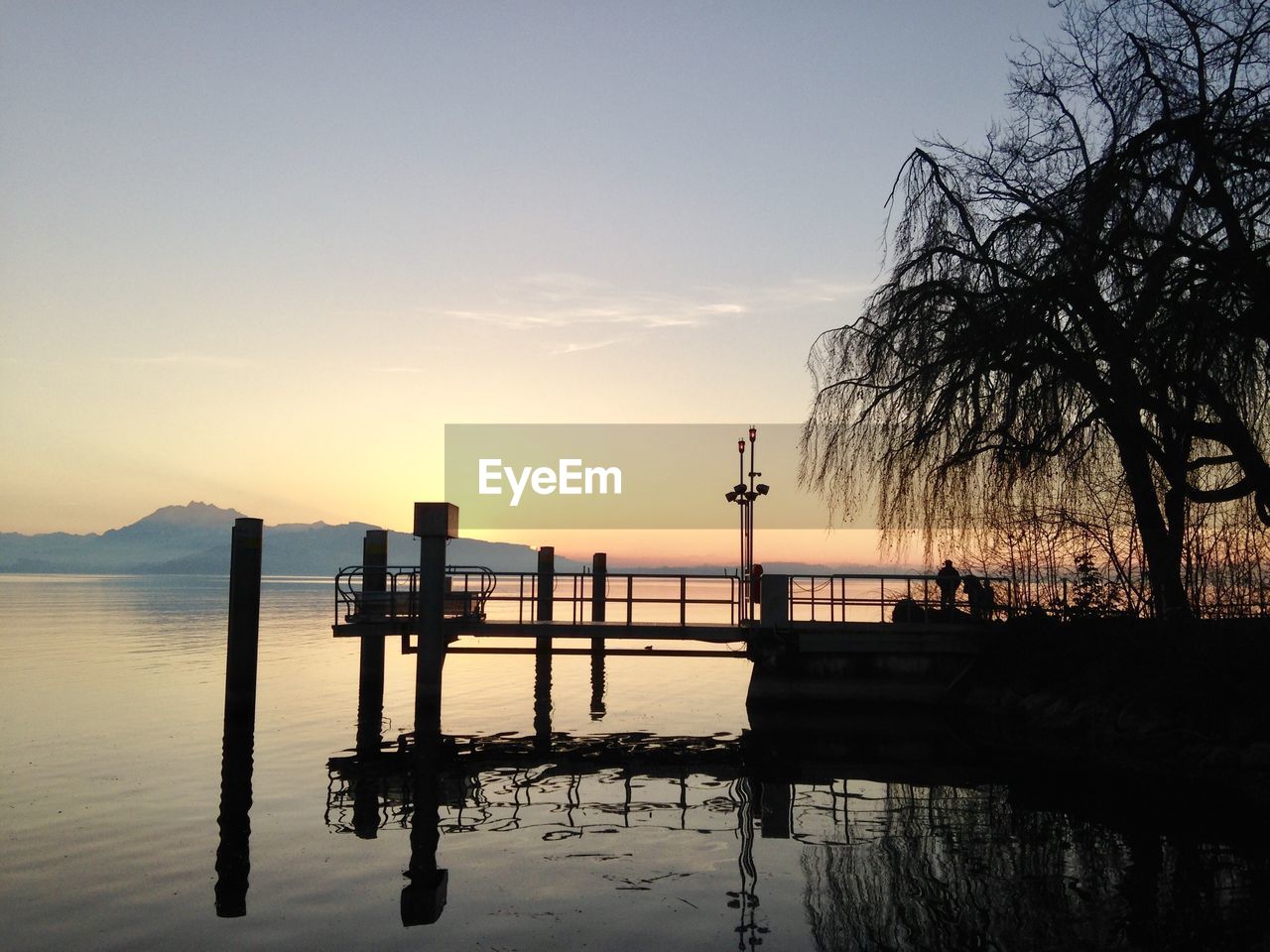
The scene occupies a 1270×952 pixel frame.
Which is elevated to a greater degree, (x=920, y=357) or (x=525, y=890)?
(x=920, y=357)

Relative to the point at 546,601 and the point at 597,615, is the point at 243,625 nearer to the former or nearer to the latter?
the point at 546,601

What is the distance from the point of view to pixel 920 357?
21.0 meters

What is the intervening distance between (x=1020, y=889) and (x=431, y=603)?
541 inches

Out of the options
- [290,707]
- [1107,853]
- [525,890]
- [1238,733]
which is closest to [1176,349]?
[1238,733]

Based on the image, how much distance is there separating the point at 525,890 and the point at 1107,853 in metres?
6.62

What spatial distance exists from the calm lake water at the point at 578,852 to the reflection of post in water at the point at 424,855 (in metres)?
0.08

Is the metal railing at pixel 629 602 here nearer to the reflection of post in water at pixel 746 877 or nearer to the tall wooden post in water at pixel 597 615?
the tall wooden post in water at pixel 597 615

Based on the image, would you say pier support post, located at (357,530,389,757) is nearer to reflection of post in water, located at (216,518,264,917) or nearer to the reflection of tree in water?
reflection of post in water, located at (216,518,264,917)

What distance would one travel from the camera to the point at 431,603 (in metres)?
22.6

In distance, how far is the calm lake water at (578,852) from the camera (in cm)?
1040

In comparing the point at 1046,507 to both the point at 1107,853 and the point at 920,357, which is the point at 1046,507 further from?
the point at 1107,853

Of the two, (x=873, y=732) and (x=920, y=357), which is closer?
(x=920, y=357)

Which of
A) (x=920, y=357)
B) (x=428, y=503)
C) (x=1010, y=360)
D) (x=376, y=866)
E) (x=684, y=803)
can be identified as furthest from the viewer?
(x=428, y=503)

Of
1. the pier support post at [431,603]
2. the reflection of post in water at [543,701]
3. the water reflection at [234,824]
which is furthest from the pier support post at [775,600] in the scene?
the water reflection at [234,824]
